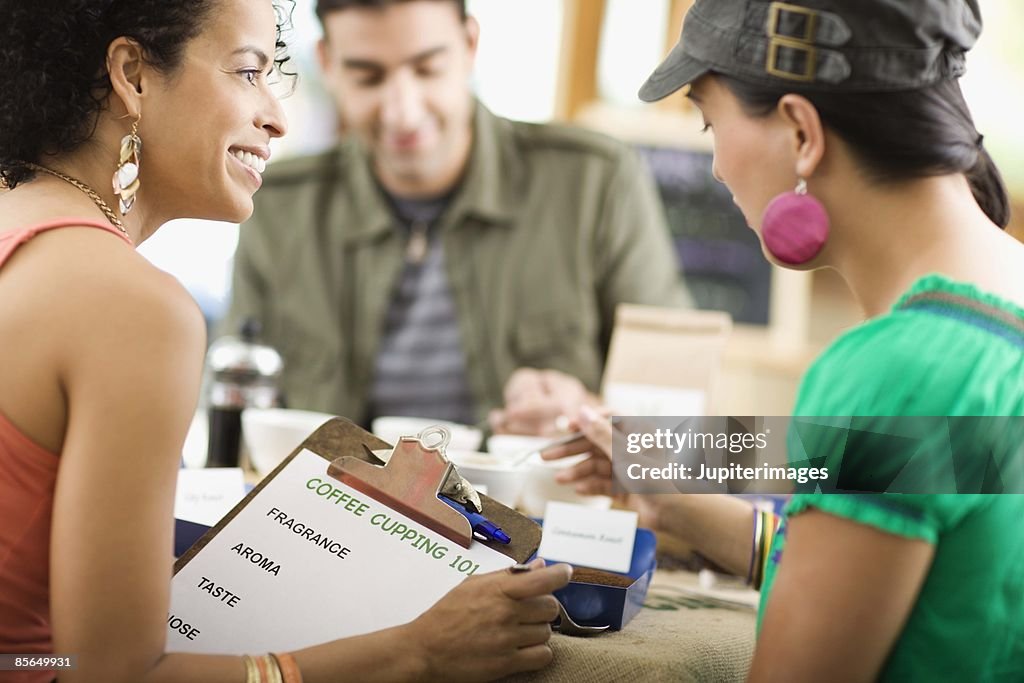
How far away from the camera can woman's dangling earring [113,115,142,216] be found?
3.46 ft

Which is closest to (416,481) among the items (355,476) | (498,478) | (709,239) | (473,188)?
(355,476)

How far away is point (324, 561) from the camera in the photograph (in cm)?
99

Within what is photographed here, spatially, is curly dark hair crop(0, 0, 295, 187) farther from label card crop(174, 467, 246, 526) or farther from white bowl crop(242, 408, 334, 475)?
white bowl crop(242, 408, 334, 475)

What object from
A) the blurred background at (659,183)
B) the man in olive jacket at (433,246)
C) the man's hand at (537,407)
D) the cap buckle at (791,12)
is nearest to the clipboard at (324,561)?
the cap buckle at (791,12)

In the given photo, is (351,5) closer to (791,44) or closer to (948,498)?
(791,44)

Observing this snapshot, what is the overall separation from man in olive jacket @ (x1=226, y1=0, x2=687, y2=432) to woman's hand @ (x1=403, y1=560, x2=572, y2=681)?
1.64m

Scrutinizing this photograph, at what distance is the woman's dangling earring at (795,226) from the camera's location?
99 cm

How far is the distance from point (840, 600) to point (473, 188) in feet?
6.78

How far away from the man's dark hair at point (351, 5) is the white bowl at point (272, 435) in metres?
1.24

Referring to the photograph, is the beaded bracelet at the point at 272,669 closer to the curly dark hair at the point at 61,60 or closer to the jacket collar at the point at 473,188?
the curly dark hair at the point at 61,60

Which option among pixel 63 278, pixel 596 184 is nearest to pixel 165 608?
pixel 63 278

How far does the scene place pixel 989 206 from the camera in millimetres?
1039

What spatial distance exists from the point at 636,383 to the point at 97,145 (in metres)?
1.21

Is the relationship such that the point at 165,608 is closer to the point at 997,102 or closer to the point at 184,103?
Answer: the point at 184,103
